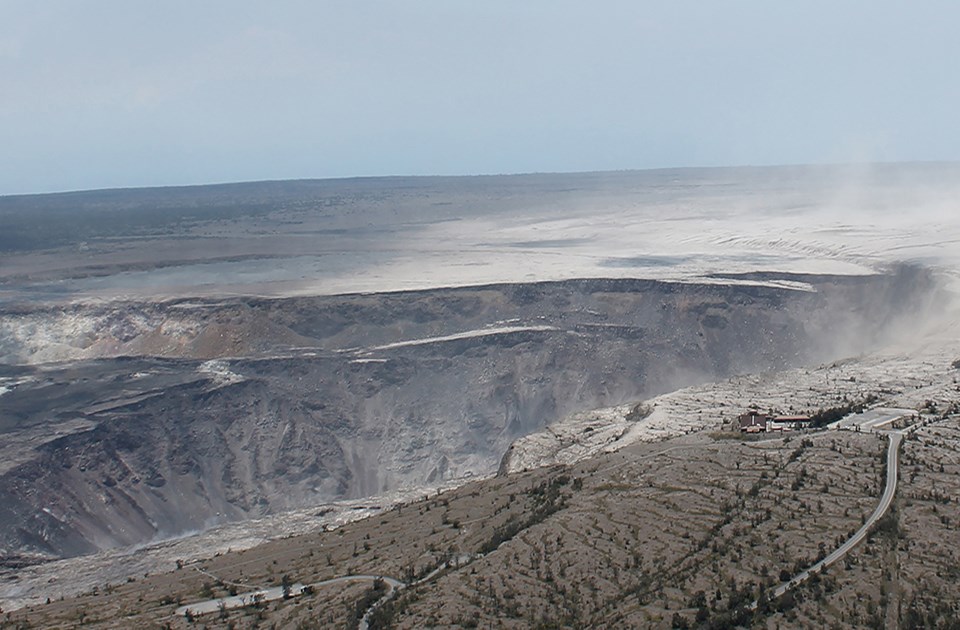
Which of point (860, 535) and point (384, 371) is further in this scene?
point (384, 371)

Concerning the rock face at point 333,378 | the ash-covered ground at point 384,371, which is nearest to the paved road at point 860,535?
the ash-covered ground at point 384,371

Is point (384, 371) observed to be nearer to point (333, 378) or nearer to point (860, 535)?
point (333, 378)

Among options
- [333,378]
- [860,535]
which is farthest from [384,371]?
[860,535]

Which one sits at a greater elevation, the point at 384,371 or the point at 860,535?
the point at 860,535

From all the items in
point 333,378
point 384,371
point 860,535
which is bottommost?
point 333,378

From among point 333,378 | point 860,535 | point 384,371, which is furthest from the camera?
point 384,371

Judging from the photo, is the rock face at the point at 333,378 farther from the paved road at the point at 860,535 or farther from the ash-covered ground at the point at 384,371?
the paved road at the point at 860,535

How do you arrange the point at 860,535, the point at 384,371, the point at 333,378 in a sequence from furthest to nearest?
the point at 384,371 < the point at 333,378 < the point at 860,535

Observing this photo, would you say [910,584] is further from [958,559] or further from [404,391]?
[404,391]
